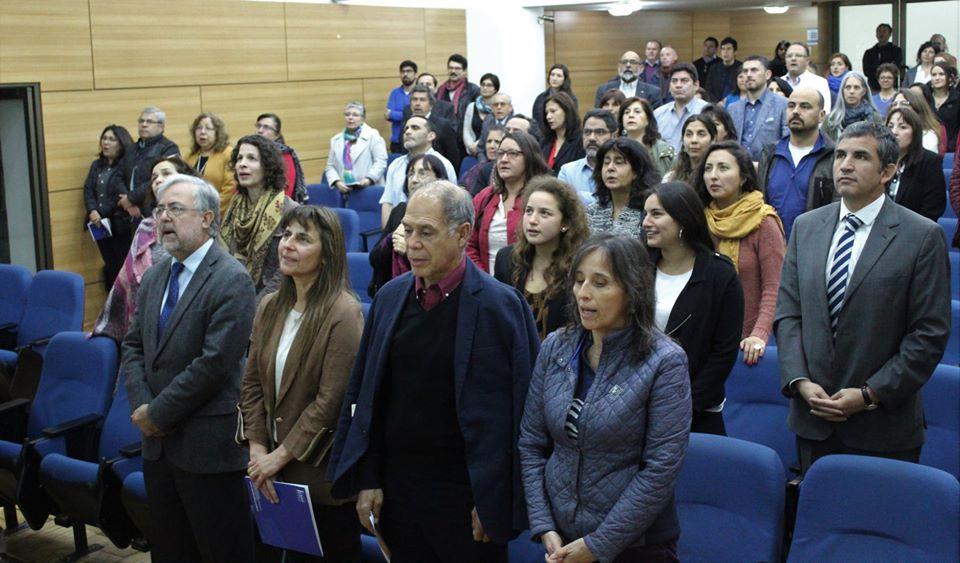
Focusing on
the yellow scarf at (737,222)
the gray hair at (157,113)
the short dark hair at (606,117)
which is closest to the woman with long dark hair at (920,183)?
the short dark hair at (606,117)

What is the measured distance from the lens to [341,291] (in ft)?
11.1

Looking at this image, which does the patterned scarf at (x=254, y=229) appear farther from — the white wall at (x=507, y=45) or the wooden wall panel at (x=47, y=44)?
the white wall at (x=507, y=45)

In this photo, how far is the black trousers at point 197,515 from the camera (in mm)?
3547

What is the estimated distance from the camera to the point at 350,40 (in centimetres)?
1123

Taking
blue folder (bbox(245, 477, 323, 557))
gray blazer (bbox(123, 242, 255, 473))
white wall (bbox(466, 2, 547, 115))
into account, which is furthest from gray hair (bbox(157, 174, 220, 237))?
white wall (bbox(466, 2, 547, 115))

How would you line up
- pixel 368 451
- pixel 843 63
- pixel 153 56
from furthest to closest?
pixel 843 63 < pixel 153 56 < pixel 368 451

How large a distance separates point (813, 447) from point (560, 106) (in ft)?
13.0

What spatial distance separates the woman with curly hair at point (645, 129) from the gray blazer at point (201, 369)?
11.7 feet

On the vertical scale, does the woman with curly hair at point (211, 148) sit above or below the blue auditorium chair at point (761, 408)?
above

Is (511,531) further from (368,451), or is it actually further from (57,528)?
(57,528)

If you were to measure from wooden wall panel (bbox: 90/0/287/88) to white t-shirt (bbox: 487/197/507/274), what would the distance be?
5.24 metres

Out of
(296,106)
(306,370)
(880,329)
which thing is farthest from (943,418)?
(296,106)

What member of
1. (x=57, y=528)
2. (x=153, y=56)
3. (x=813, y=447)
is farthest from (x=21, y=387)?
(x=153, y=56)

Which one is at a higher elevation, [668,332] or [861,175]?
[861,175]
